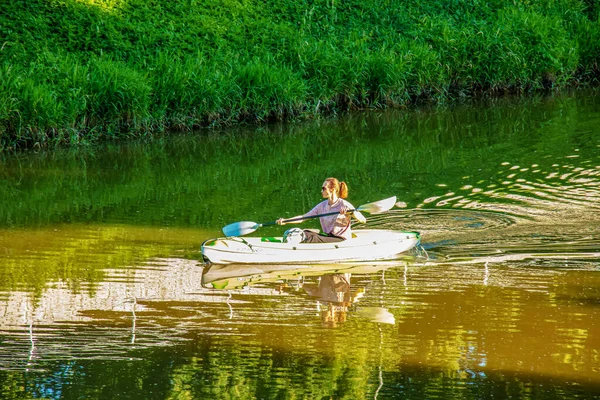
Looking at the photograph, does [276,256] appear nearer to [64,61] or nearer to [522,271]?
[522,271]

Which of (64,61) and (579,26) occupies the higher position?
(579,26)

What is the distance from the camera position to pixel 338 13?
25.4 m

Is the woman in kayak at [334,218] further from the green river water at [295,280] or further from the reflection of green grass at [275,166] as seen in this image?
the reflection of green grass at [275,166]

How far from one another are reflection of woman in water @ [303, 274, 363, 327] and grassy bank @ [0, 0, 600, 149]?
349 inches

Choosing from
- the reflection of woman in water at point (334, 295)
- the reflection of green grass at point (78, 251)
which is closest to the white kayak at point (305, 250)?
the reflection of woman in water at point (334, 295)

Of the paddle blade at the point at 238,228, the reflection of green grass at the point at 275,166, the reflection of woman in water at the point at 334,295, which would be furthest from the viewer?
the reflection of green grass at the point at 275,166

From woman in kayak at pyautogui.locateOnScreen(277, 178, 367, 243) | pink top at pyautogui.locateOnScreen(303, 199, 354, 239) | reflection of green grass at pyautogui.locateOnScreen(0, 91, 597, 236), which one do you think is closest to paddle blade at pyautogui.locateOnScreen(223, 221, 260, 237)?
woman in kayak at pyautogui.locateOnScreen(277, 178, 367, 243)

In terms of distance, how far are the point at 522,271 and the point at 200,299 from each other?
3.50m

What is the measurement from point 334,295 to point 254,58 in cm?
1235

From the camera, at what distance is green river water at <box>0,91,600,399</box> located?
7691mm

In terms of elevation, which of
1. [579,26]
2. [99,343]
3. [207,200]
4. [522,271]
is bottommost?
[99,343]

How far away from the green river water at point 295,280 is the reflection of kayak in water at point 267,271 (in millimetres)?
39

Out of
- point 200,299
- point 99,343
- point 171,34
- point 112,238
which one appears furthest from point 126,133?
point 99,343

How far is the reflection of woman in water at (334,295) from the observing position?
9.27 metres
